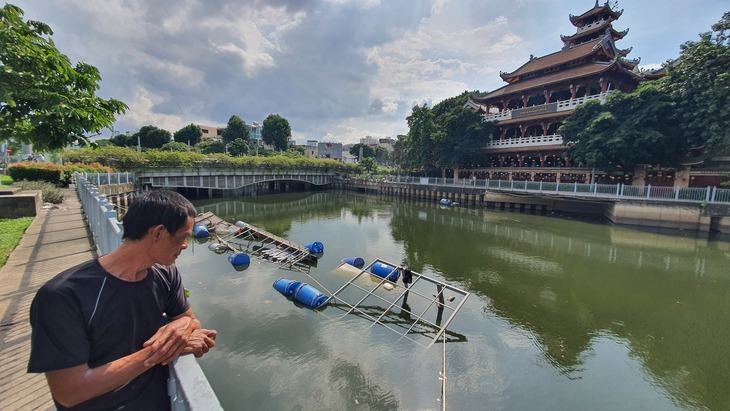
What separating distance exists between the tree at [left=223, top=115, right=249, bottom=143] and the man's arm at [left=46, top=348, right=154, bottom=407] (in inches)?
2660

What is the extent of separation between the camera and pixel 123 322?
158 centimetres

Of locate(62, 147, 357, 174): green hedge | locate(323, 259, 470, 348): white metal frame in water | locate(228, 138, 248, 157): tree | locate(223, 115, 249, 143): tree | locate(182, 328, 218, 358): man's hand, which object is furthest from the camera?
locate(223, 115, 249, 143): tree

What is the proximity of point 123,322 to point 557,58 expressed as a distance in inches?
1493

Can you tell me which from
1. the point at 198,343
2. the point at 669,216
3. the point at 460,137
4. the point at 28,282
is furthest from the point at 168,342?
the point at 460,137

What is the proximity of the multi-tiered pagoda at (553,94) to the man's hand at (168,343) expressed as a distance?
99.5 feet

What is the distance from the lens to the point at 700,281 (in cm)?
1134

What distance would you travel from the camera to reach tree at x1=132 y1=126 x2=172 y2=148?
190 feet

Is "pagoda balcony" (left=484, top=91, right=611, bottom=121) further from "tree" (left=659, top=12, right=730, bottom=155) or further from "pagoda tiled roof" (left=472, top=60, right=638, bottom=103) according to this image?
"tree" (left=659, top=12, right=730, bottom=155)

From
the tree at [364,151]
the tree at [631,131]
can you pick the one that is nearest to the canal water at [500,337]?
the tree at [631,131]

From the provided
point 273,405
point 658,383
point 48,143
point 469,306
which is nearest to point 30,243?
point 48,143

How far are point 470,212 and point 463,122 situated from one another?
1123cm

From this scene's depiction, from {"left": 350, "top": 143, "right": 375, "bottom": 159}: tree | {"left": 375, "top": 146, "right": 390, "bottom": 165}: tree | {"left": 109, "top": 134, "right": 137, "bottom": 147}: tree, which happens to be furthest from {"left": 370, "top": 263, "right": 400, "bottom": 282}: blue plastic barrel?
{"left": 350, "top": 143, "right": 375, "bottom": 159}: tree

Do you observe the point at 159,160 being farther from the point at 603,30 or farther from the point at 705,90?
the point at 603,30

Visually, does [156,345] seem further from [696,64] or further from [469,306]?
[696,64]
